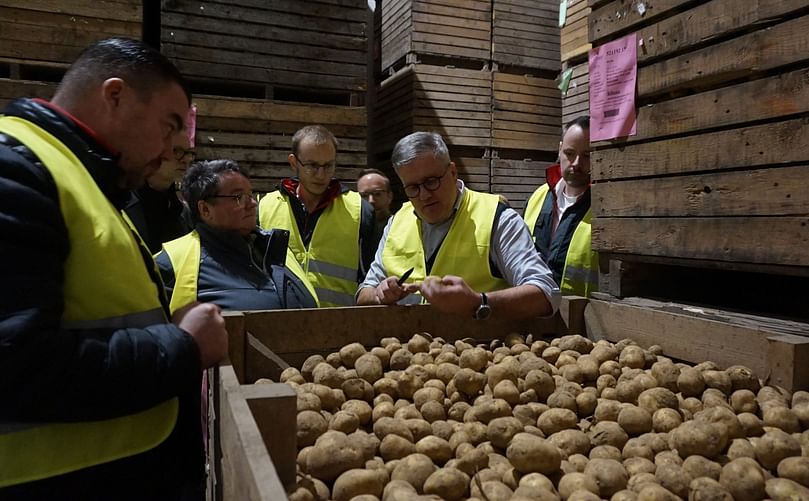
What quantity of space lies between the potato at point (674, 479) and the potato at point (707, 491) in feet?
0.05

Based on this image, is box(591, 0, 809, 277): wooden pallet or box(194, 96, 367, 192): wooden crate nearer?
box(591, 0, 809, 277): wooden pallet

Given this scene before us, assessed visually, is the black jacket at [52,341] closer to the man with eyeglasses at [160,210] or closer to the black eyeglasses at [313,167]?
the man with eyeglasses at [160,210]

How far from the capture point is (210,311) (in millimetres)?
1548

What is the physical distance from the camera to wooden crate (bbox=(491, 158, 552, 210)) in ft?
25.3

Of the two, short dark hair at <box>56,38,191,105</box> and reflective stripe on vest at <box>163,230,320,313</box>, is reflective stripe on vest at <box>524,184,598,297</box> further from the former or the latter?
short dark hair at <box>56,38,191,105</box>

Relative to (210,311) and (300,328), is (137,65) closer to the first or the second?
(210,311)

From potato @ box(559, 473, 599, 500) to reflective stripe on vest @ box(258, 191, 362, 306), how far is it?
2536mm

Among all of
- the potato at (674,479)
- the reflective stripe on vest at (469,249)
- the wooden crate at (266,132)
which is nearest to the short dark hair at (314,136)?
the reflective stripe on vest at (469,249)

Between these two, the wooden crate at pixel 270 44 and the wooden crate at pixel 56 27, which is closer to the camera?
the wooden crate at pixel 56 27

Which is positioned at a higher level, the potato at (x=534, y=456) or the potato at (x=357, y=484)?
the potato at (x=534, y=456)

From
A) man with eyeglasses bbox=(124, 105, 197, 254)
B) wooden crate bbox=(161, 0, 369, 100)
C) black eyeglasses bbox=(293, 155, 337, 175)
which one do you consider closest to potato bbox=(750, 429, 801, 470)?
black eyeglasses bbox=(293, 155, 337, 175)

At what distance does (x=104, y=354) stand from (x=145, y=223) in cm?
257

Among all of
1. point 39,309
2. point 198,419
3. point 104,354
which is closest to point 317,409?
point 198,419

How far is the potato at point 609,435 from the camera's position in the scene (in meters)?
1.80
